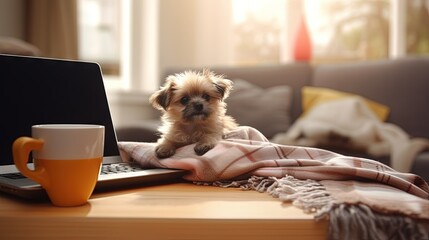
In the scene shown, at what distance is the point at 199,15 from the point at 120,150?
8.49 feet

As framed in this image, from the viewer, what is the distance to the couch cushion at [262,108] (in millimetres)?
2492

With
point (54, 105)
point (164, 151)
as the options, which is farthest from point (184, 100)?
point (54, 105)

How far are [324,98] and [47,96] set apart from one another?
75.5 inches

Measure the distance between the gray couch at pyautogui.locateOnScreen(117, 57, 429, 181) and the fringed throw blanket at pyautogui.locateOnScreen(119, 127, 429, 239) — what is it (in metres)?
1.29

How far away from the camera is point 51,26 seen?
267cm

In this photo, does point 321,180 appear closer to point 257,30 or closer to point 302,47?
point 302,47

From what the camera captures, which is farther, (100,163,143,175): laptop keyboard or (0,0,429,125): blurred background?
(0,0,429,125): blurred background

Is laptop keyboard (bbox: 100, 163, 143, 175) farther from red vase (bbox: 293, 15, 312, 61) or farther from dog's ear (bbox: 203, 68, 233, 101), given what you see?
red vase (bbox: 293, 15, 312, 61)

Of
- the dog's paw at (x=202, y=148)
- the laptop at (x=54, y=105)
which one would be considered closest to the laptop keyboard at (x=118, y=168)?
the laptop at (x=54, y=105)

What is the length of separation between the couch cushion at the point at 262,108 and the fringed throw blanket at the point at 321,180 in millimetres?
1585

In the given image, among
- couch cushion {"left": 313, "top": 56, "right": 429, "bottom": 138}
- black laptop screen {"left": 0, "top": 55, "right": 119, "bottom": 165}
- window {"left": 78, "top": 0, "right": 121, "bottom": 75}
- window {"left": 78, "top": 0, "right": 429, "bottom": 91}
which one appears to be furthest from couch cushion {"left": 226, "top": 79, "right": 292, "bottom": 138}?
black laptop screen {"left": 0, "top": 55, "right": 119, "bottom": 165}

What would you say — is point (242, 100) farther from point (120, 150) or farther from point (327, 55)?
point (120, 150)

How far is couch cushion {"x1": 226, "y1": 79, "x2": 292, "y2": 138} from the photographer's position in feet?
8.18

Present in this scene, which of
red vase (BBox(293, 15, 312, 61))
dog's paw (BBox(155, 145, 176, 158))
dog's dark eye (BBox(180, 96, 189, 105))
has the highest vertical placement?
red vase (BBox(293, 15, 312, 61))
